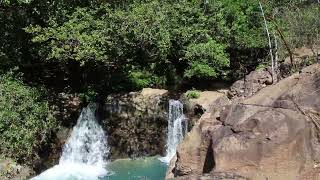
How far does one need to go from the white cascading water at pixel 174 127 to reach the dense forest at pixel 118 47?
171cm

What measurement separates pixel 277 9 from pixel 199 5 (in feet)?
10.9

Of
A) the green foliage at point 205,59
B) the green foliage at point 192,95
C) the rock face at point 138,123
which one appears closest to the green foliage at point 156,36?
the green foliage at point 205,59

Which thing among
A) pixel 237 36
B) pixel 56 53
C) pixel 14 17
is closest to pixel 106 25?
pixel 56 53

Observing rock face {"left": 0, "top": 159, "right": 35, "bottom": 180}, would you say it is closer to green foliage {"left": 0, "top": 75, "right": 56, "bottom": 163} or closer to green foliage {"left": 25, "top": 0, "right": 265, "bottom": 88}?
green foliage {"left": 0, "top": 75, "right": 56, "bottom": 163}

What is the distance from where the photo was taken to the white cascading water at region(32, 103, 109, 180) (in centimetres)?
1680

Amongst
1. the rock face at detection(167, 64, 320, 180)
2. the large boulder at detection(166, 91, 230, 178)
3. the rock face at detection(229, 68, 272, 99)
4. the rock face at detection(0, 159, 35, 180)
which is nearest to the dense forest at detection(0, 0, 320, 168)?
the rock face at detection(0, 159, 35, 180)

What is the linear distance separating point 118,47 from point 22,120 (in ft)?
13.3

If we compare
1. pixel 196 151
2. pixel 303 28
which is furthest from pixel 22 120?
pixel 303 28

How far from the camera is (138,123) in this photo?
17281mm

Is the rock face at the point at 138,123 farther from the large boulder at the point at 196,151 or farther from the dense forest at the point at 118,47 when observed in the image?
the large boulder at the point at 196,151

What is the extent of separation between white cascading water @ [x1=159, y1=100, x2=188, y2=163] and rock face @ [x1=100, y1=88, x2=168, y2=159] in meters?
0.19

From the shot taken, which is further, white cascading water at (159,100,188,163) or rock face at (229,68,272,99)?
white cascading water at (159,100,188,163)

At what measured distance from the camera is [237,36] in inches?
770

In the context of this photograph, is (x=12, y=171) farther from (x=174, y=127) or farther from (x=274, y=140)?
(x=274, y=140)
